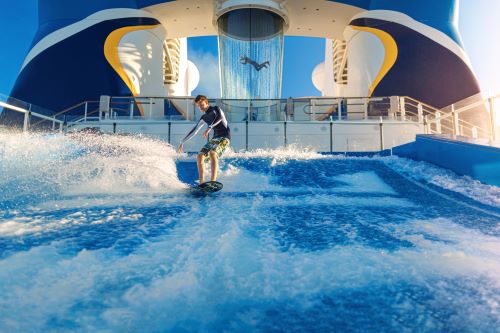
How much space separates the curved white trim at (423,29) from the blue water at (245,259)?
1264 cm

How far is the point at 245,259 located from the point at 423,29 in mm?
15847

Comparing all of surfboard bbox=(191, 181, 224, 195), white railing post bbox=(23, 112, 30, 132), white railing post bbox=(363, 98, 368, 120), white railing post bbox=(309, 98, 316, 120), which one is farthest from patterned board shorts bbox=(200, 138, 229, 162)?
white railing post bbox=(363, 98, 368, 120)

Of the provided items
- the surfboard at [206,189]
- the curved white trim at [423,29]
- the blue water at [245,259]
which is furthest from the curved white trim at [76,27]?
the surfboard at [206,189]

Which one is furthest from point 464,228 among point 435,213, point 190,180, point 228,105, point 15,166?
point 228,105

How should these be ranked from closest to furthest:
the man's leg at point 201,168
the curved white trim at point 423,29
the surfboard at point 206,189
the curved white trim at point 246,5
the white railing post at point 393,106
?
1. the surfboard at point 206,189
2. the man's leg at point 201,168
3. the white railing post at point 393,106
4. the curved white trim at point 423,29
5. the curved white trim at point 246,5

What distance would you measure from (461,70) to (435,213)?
14.2 meters

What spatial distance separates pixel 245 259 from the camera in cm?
190

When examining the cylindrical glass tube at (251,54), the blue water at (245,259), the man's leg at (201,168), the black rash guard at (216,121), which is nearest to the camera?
the blue water at (245,259)

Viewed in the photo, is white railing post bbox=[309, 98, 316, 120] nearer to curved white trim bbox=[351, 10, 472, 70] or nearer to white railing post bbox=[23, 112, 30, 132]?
curved white trim bbox=[351, 10, 472, 70]

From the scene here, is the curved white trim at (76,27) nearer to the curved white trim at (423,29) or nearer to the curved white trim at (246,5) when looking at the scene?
the curved white trim at (246,5)

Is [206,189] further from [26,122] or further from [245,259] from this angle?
[26,122]

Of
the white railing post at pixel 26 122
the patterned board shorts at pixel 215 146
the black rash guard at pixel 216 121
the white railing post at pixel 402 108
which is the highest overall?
the white railing post at pixel 402 108

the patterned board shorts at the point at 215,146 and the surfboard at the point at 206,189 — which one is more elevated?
the patterned board shorts at the point at 215,146

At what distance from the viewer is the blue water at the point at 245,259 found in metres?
1.33
